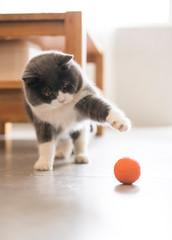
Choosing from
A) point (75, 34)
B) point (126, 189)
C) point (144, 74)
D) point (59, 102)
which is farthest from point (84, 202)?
point (144, 74)

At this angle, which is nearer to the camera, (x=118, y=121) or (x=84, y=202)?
(x=84, y=202)

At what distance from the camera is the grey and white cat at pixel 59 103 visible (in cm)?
125

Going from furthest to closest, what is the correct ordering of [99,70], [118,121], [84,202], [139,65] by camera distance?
[139,65] → [99,70] → [118,121] → [84,202]

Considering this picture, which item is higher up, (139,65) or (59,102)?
(59,102)

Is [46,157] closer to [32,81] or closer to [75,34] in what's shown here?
[32,81]

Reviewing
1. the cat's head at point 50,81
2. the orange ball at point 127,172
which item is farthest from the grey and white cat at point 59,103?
the orange ball at point 127,172

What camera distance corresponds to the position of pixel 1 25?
1.75 m

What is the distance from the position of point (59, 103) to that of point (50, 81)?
0.08 meters

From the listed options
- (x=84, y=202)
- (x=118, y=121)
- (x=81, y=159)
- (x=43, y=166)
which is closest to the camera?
(x=84, y=202)

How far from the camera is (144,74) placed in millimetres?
3391

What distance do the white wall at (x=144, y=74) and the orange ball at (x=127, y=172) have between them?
7.58ft

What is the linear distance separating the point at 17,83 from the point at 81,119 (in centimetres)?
46

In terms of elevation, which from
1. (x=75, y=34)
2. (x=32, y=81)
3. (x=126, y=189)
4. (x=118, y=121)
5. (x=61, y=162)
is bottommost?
(x=61, y=162)

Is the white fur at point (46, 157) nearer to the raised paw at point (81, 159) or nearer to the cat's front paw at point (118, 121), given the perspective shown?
the raised paw at point (81, 159)
